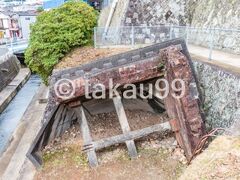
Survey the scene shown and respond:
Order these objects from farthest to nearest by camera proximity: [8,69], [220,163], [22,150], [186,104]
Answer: [8,69] → [22,150] → [186,104] → [220,163]

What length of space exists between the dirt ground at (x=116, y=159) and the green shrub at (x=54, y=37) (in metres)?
5.43

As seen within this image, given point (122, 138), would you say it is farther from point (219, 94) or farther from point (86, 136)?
point (219, 94)

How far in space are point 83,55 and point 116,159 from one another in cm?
637

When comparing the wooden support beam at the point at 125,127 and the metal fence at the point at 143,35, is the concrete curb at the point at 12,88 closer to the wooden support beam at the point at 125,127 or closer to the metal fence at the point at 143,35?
the metal fence at the point at 143,35

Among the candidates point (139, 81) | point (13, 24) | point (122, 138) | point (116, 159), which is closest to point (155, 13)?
point (139, 81)

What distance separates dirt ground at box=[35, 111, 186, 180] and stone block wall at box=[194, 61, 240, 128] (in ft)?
3.85

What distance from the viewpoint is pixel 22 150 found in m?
10.5

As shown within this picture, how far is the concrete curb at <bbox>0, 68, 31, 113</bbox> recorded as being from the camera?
19306 millimetres

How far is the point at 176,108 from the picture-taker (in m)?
6.81

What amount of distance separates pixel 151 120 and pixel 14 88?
17.4 m

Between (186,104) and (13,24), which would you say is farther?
(13,24)

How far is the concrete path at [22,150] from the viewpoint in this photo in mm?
8077

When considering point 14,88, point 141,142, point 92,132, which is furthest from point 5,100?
point 141,142

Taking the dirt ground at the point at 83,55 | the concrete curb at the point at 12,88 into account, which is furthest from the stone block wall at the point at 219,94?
the concrete curb at the point at 12,88
